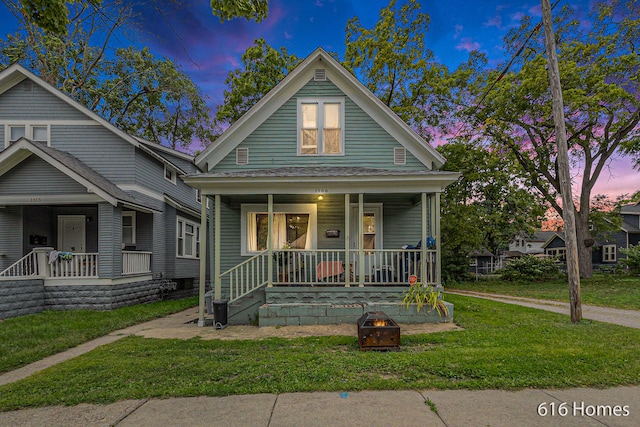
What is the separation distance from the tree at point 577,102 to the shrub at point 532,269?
5.40 ft

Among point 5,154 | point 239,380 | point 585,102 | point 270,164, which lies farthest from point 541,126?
point 5,154

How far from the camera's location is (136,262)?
11.6 m

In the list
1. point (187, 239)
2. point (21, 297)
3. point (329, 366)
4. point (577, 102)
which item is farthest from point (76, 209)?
point (577, 102)

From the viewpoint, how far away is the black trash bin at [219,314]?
7.51 metres

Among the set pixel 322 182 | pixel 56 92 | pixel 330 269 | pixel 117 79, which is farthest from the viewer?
pixel 117 79

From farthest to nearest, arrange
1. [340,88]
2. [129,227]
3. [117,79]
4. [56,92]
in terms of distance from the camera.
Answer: [117,79], [129,227], [56,92], [340,88]

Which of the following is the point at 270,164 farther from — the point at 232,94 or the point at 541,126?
the point at 541,126

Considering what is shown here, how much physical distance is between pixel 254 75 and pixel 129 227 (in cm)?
1258

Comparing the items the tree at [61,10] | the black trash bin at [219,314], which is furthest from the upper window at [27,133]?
the black trash bin at [219,314]

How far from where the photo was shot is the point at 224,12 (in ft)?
14.7

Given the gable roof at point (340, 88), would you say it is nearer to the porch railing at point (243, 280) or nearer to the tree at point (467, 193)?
the porch railing at point (243, 280)

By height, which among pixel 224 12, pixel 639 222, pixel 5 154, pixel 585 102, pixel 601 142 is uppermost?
pixel 585 102

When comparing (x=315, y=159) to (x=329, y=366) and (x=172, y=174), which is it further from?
(x=172, y=174)

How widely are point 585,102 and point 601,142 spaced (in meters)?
4.00
